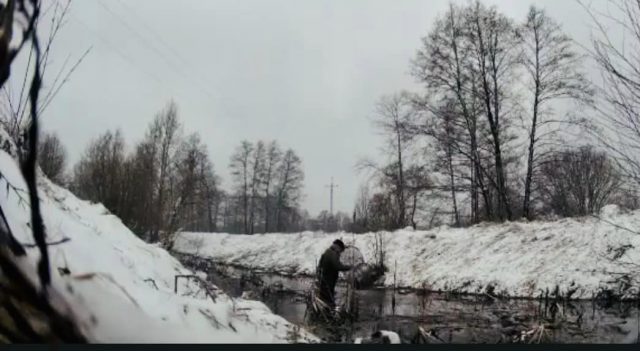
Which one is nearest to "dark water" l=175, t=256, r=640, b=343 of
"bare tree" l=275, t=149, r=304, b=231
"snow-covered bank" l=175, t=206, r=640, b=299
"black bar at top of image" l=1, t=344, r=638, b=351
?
"snow-covered bank" l=175, t=206, r=640, b=299

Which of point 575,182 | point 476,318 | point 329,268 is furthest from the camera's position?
point 575,182

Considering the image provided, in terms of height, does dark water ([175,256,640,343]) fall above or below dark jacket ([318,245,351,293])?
below

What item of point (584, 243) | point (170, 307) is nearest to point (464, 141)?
point (584, 243)

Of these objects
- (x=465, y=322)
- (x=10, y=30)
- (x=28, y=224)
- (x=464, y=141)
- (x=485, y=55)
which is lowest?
(x=465, y=322)

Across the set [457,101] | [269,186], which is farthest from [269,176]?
[457,101]

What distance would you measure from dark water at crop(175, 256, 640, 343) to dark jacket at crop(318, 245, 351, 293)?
861 millimetres

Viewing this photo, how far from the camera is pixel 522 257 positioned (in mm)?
16984

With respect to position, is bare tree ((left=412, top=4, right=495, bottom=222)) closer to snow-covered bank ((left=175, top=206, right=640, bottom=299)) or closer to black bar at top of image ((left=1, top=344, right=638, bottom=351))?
snow-covered bank ((left=175, top=206, right=640, bottom=299))

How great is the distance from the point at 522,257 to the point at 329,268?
8.29 meters

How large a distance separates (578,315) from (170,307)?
9.63 meters

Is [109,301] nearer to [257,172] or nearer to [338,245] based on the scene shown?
[338,245]

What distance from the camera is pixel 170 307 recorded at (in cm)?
444

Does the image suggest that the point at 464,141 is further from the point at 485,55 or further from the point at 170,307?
the point at 170,307

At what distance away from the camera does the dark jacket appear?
10.9m
